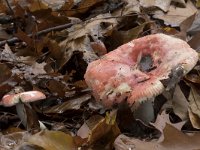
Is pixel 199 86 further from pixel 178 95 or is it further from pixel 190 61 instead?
pixel 190 61

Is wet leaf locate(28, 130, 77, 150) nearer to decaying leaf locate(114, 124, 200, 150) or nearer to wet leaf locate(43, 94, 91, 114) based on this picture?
decaying leaf locate(114, 124, 200, 150)

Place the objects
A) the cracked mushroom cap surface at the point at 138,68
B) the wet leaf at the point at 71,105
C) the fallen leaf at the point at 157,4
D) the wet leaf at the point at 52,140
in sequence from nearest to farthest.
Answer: the wet leaf at the point at 52,140 < the cracked mushroom cap surface at the point at 138,68 < the wet leaf at the point at 71,105 < the fallen leaf at the point at 157,4

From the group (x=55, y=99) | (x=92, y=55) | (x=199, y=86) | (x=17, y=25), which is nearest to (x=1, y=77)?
(x=55, y=99)

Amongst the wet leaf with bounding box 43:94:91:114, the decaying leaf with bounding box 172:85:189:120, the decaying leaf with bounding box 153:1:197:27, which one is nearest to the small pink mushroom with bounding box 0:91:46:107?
the wet leaf with bounding box 43:94:91:114

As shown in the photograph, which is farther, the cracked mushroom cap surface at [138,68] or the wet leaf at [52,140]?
the cracked mushroom cap surface at [138,68]

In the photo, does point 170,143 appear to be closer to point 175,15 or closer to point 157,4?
point 175,15

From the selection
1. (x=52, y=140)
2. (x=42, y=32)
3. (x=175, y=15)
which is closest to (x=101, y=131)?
(x=52, y=140)

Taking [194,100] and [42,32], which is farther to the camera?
[42,32]

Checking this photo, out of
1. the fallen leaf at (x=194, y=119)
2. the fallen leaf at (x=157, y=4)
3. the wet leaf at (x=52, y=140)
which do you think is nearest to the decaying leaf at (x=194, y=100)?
the fallen leaf at (x=194, y=119)

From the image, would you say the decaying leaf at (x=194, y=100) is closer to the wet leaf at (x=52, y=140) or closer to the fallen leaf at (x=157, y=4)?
the wet leaf at (x=52, y=140)
